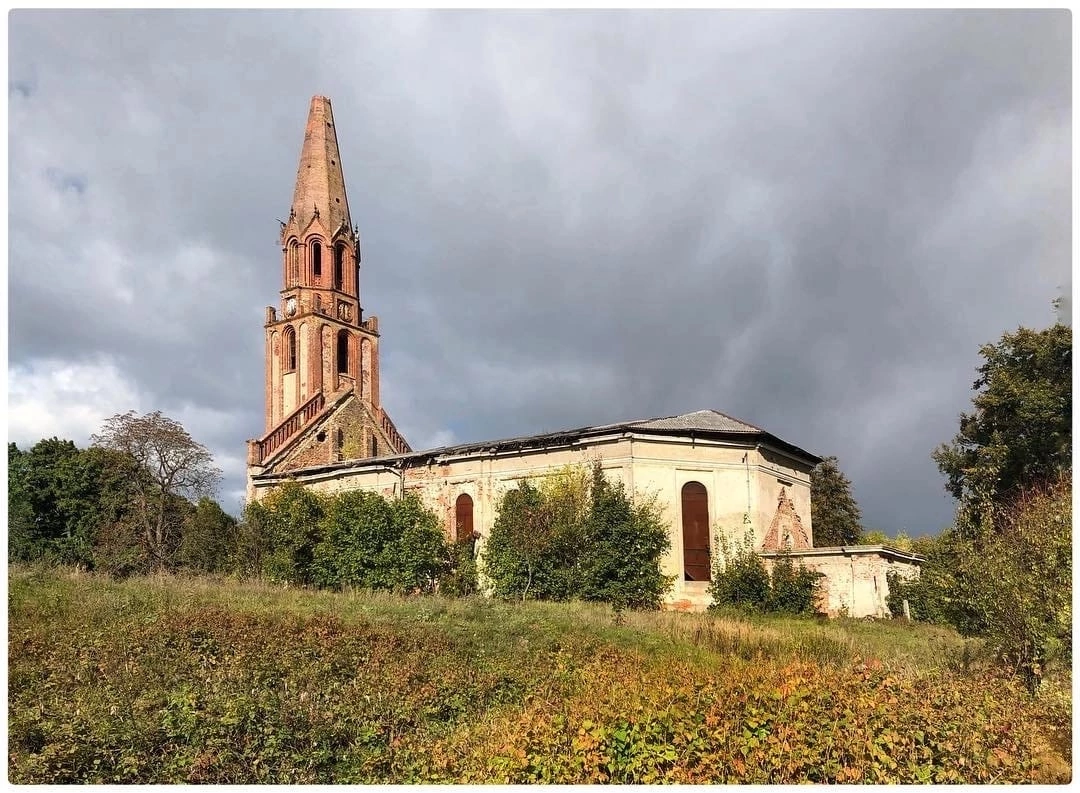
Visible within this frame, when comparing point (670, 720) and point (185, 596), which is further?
point (185, 596)

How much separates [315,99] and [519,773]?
4513cm

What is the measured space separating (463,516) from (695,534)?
8.42 meters

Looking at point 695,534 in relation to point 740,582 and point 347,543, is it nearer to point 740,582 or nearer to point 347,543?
point 740,582

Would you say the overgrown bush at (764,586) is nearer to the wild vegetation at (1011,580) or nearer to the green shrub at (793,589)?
the green shrub at (793,589)

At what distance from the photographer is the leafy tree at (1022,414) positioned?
89.4ft

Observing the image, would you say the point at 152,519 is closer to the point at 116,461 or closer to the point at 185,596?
the point at 116,461

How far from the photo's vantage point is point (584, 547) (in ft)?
78.1

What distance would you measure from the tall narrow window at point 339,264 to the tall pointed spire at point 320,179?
3.17 feet

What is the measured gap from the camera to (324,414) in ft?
127

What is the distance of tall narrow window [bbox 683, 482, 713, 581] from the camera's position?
24.4m

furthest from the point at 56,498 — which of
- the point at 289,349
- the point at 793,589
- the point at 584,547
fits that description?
the point at 793,589

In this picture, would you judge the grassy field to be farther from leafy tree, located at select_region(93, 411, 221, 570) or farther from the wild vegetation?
leafy tree, located at select_region(93, 411, 221, 570)

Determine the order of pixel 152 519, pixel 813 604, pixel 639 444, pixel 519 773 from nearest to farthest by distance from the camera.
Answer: pixel 519 773 < pixel 813 604 < pixel 639 444 < pixel 152 519

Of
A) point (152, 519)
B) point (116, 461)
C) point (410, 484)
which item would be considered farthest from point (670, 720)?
point (116, 461)
